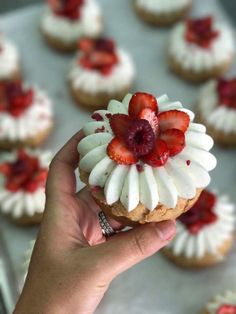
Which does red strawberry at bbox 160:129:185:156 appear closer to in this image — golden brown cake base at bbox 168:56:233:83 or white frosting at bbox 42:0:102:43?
golden brown cake base at bbox 168:56:233:83

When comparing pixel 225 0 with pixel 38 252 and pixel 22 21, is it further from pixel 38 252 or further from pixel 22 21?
pixel 38 252

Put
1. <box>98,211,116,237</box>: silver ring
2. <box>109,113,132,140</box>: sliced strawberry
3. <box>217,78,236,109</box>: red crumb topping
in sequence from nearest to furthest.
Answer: <box>109,113,132,140</box>: sliced strawberry, <box>98,211,116,237</box>: silver ring, <box>217,78,236,109</box>: red crumb topping

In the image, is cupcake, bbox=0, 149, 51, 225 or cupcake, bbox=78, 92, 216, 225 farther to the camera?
cupcake, bbox=0, 149, 51, 225

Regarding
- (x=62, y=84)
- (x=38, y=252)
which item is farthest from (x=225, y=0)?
(x=38, y=252)

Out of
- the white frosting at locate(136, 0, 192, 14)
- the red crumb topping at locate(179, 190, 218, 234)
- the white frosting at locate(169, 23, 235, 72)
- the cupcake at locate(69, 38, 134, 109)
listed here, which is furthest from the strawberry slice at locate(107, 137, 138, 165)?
the white frosting at locate(136, 0, 192, 14)

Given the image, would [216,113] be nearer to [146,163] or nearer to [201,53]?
[201,53]

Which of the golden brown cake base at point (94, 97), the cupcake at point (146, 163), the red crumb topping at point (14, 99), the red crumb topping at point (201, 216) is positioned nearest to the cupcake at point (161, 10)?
the golden brown cake base at point (94, 97)

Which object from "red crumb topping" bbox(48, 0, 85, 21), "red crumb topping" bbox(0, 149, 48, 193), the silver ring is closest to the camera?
the silver ring

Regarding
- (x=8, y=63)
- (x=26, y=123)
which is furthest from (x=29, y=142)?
(x=8, y=63)
